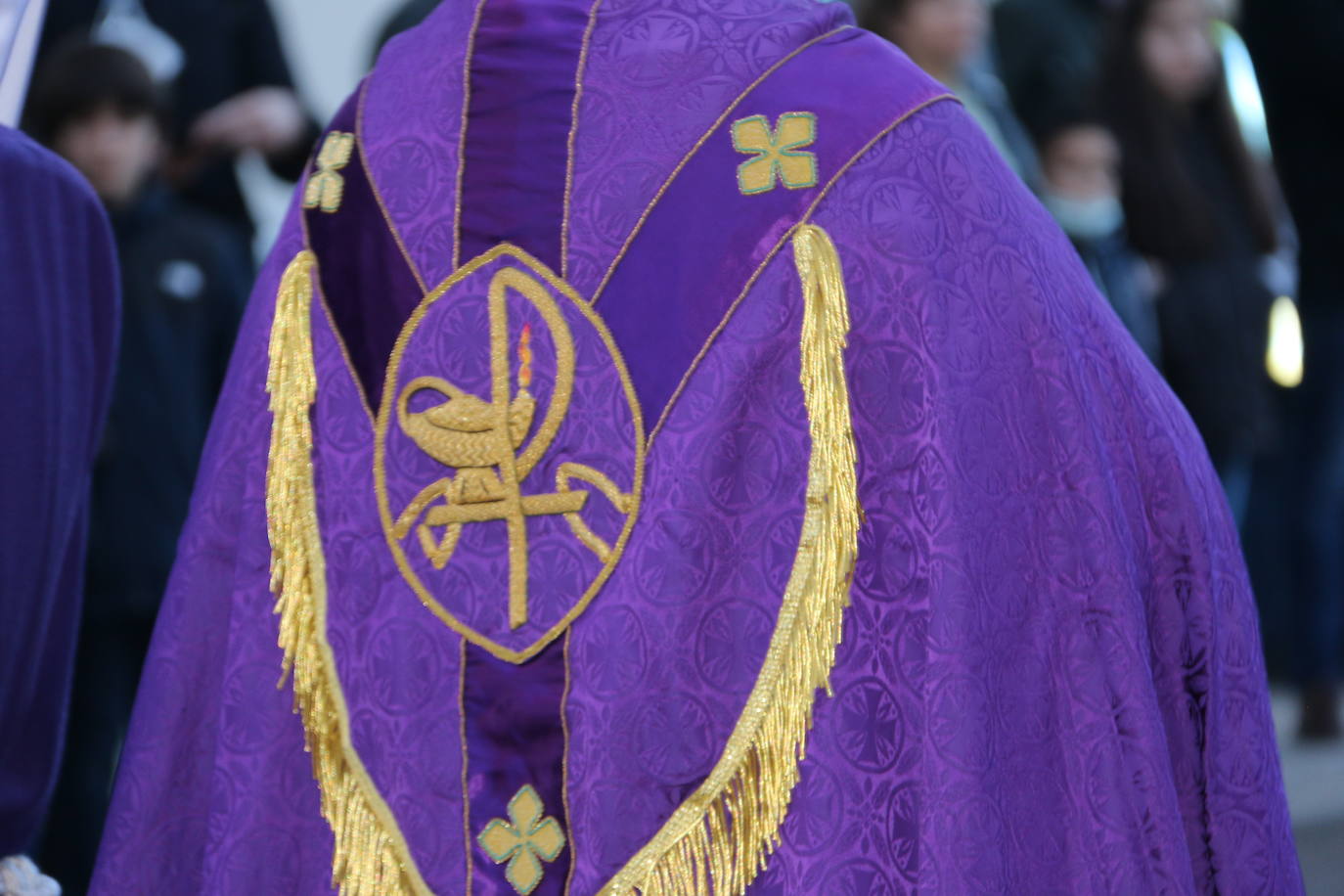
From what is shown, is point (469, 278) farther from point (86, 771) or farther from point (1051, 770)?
point (86, 771)

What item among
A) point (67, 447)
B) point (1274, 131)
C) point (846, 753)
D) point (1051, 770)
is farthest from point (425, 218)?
point (1274, 131)

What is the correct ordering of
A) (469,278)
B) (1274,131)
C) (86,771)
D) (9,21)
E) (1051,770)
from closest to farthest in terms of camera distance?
(1051,770) → (469,278) → (9,21) → (86,771) → (1274,131)

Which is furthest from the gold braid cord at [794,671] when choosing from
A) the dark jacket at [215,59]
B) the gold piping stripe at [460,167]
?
the dark jacket at [215,59]

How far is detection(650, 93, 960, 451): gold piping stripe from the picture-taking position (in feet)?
5.95

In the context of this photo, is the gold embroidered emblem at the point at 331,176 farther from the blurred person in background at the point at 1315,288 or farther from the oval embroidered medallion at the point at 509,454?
the blurred person in background at the point at 1315,288

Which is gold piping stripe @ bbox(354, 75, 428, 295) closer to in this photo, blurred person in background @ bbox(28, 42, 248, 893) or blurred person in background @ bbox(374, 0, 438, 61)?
blurred person in background @ bbox(28, 42, 248, 893)

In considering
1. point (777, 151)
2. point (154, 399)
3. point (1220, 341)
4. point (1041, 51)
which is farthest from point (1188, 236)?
point (777, 151)

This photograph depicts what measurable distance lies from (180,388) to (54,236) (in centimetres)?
154

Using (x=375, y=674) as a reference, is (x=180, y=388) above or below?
below

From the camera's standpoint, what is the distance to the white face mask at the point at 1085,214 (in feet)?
14.2

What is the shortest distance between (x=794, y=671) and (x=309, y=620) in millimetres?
492

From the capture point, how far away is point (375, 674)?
1.93 metres

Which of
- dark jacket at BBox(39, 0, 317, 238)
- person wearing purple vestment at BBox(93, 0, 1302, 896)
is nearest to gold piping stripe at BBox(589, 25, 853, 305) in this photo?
person wearing purple vestment at BBox(93, 0, 1302, 896)

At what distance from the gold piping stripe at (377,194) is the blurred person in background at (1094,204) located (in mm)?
2435
